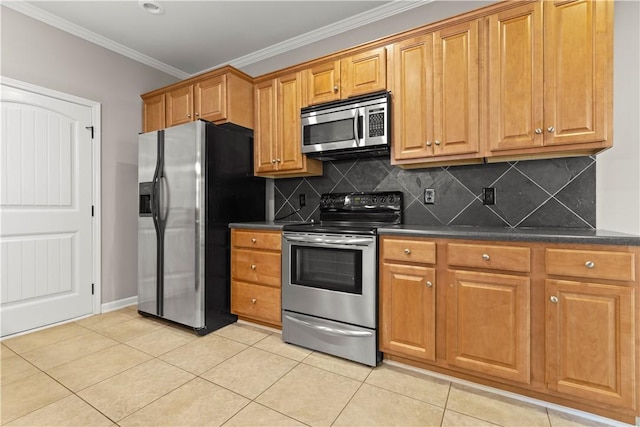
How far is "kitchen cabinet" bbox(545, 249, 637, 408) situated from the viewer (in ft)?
4.69

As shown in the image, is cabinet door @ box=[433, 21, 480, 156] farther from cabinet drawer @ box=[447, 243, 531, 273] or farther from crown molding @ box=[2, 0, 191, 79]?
crown molding @ box=[2, 0, 191, 79]

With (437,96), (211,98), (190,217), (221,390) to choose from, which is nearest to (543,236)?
(437,96)

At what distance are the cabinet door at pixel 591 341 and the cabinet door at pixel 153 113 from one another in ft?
12.1

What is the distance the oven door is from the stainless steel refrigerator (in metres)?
0.70

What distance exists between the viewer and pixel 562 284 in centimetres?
154

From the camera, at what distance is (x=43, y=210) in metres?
2.72

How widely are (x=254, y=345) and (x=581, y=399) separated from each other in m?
2.02

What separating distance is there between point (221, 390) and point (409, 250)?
4.61 ft

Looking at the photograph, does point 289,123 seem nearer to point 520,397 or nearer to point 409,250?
point 409,250

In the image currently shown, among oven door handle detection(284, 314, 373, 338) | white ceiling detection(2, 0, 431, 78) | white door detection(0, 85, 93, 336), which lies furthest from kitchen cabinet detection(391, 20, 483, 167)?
white door detection(0, 85, 93, 336)

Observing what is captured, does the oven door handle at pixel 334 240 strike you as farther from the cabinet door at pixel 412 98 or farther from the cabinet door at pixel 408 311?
the cabinet door at pixel 412 98

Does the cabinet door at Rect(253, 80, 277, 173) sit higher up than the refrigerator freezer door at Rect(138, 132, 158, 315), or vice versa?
the cabinet door at Rect(253, 80, 277, 173)

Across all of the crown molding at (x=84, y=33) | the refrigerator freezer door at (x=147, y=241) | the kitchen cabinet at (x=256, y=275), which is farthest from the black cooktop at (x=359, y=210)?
the crown molding at (x=84, y=33)

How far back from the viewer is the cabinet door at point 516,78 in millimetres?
1850
